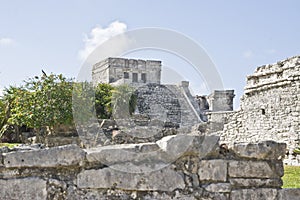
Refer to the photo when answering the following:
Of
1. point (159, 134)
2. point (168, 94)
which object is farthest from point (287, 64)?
point (168, 94)

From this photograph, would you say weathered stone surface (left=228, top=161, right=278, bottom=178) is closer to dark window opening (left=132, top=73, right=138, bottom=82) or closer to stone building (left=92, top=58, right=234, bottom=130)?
stone building (left=92, top=58, right=234, bottom=130)

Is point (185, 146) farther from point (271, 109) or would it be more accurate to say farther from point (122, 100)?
point (122, 100)

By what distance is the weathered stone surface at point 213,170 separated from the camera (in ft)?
12.4

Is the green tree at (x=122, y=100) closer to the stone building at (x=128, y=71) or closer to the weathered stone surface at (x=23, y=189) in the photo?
the stone building at (x=128, y=71)

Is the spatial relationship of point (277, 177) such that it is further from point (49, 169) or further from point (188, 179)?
point (49, 169)

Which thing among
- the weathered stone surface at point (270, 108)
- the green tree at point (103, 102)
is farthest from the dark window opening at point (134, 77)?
the weathered stone surface at point (270, 108)

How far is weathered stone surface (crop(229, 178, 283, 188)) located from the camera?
3.86 meters

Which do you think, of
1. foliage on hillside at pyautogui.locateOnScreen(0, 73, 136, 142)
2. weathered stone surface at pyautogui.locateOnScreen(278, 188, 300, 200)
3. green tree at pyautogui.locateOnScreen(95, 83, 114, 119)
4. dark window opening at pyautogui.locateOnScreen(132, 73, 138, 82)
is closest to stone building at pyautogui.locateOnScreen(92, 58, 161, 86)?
dark window opening at pyautogui.locateOnScreen(132, 73, 138, 82)

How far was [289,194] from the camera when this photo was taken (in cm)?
398

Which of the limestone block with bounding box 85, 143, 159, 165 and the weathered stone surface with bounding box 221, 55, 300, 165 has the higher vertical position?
the weathered stone surface with bounding box 221, 55, 300, 165

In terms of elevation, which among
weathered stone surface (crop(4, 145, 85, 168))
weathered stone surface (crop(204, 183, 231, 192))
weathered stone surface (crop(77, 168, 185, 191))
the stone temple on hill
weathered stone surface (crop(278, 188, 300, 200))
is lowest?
weathered stone surface (crop(278, 188, 300, 200))

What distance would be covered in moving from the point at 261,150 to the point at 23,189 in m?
2.22

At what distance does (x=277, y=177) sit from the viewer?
398cm

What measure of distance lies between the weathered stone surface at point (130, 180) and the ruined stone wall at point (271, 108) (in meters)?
9.84
